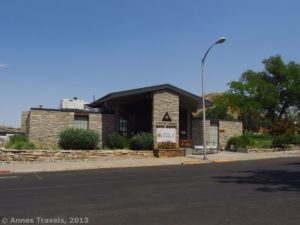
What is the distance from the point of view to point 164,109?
29797mm

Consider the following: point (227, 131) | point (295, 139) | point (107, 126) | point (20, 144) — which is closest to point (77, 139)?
point (20, 144)

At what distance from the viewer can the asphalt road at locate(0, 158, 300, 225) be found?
28.3 ft

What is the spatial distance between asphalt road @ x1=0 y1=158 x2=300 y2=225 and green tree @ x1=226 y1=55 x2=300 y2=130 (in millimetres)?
42918

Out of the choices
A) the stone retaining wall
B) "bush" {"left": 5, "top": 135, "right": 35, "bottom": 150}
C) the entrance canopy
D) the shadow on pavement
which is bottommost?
the shadow on pavement

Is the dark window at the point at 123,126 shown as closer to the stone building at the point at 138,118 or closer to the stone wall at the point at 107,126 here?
the stone building at the point at 138,118

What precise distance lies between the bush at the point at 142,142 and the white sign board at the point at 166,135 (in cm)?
84

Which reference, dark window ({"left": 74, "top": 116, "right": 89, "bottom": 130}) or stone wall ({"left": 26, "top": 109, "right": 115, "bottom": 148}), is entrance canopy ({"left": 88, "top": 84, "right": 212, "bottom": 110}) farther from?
dark window ({"left": 74, "top": 116, "right": 89, "bottom": 130})

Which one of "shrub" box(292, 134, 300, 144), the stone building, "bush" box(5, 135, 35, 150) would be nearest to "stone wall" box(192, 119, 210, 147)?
the stone building

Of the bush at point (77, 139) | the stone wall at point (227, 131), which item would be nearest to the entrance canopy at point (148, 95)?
the stone wall at point (227, 131)

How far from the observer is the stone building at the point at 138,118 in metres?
28.2

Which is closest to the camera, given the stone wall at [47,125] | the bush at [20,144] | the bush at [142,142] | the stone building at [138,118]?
the bush at [20,144]

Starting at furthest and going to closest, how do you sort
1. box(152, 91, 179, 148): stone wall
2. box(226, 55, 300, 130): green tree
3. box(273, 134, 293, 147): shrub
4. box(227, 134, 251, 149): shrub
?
box(226, 55, 300, 130): green tree < box(273, 134, 293, 147): shrub < box(227, 134, 251, 149): shrub < box(152, 91, 179, 148): stone wall

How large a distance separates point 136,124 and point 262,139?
10.3 m

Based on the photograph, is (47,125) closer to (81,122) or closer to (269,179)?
(81,122)
